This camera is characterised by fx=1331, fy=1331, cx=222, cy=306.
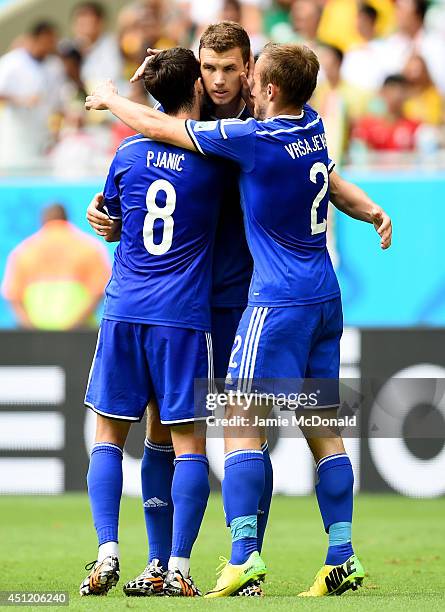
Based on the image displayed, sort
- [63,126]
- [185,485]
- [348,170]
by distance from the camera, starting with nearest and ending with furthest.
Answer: [185,485], [348,170], [63,126]

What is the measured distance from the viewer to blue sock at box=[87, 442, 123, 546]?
5699mm

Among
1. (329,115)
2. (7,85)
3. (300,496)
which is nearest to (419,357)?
(300,496)

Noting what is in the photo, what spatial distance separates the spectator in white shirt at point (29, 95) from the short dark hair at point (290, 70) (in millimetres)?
6582

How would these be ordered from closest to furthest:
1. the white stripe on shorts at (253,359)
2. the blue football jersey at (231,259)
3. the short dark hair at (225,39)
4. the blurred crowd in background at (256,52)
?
the white stripe on shorts at (253,359)
the short dark hair at (225,39)
the blue football jersey at (231,259)
the blurred crowd in background at (256,52)

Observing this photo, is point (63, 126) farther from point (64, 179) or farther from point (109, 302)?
point (109, 302)

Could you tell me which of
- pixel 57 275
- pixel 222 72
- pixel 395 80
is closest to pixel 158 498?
pixel 222 72

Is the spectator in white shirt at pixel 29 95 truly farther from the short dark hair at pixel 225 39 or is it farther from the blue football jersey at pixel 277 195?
the blue football jersey at pixel 277 195

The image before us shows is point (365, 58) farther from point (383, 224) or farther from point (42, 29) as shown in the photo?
point (383, 224)

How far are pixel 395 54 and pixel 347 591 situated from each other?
792cm

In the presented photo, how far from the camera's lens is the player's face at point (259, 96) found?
5.69 meters

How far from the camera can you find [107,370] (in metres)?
5.81

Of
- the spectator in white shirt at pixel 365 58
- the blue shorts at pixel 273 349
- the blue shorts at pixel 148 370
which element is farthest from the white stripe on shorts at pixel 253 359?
the spectator in white shirt at pixel 365 58

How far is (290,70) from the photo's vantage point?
5.60 m

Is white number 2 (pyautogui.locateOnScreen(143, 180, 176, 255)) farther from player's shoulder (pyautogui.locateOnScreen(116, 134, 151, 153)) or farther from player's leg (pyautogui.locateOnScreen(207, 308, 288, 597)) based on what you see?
player's leg (pyautogui.locateOnScreen(207, 308, 288, 597))
